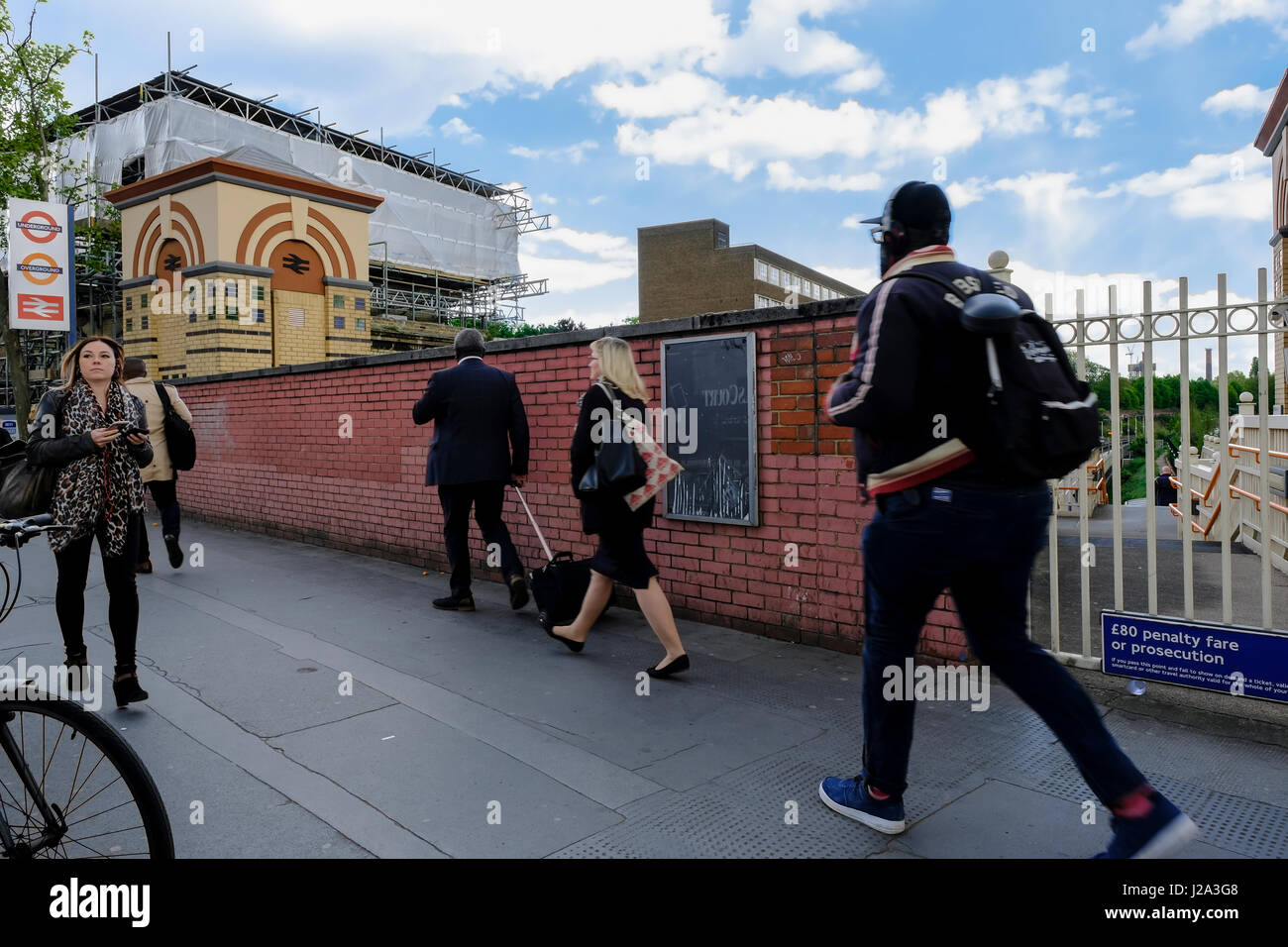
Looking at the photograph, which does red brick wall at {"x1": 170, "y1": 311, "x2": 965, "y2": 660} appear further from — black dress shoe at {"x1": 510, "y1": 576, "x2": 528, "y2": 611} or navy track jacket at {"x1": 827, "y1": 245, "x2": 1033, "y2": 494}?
navy track jacket at {"x1": 827, "y1": 245, "x2": 1033, "y2": 494}

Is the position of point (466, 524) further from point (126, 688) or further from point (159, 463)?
point (159, 463)

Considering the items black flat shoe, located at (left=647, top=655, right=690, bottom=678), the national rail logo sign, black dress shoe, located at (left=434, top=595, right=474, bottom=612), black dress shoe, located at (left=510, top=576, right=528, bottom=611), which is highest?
the national rail logo sign

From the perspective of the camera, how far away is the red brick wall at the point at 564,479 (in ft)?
16.5

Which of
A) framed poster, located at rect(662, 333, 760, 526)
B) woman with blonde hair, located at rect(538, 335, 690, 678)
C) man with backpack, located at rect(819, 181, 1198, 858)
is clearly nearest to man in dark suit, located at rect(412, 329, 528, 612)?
framed poster, located at rect(662, 333, 760, 526)

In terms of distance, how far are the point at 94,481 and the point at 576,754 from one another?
8.94ft

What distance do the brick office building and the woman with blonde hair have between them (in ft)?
207

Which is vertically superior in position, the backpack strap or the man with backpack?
the backpack strap

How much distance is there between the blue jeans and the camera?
8.04 feet

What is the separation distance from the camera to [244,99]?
32938 mm

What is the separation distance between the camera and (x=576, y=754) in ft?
11.9

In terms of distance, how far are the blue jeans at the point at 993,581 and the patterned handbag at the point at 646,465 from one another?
1978 millimetres

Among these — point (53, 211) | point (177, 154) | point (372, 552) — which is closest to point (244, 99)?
point (177, 154)

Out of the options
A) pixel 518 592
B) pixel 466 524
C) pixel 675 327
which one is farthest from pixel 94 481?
pixel 675 327

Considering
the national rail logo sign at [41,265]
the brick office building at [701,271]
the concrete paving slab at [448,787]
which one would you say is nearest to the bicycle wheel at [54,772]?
the concrete paving slab at [448,787]
